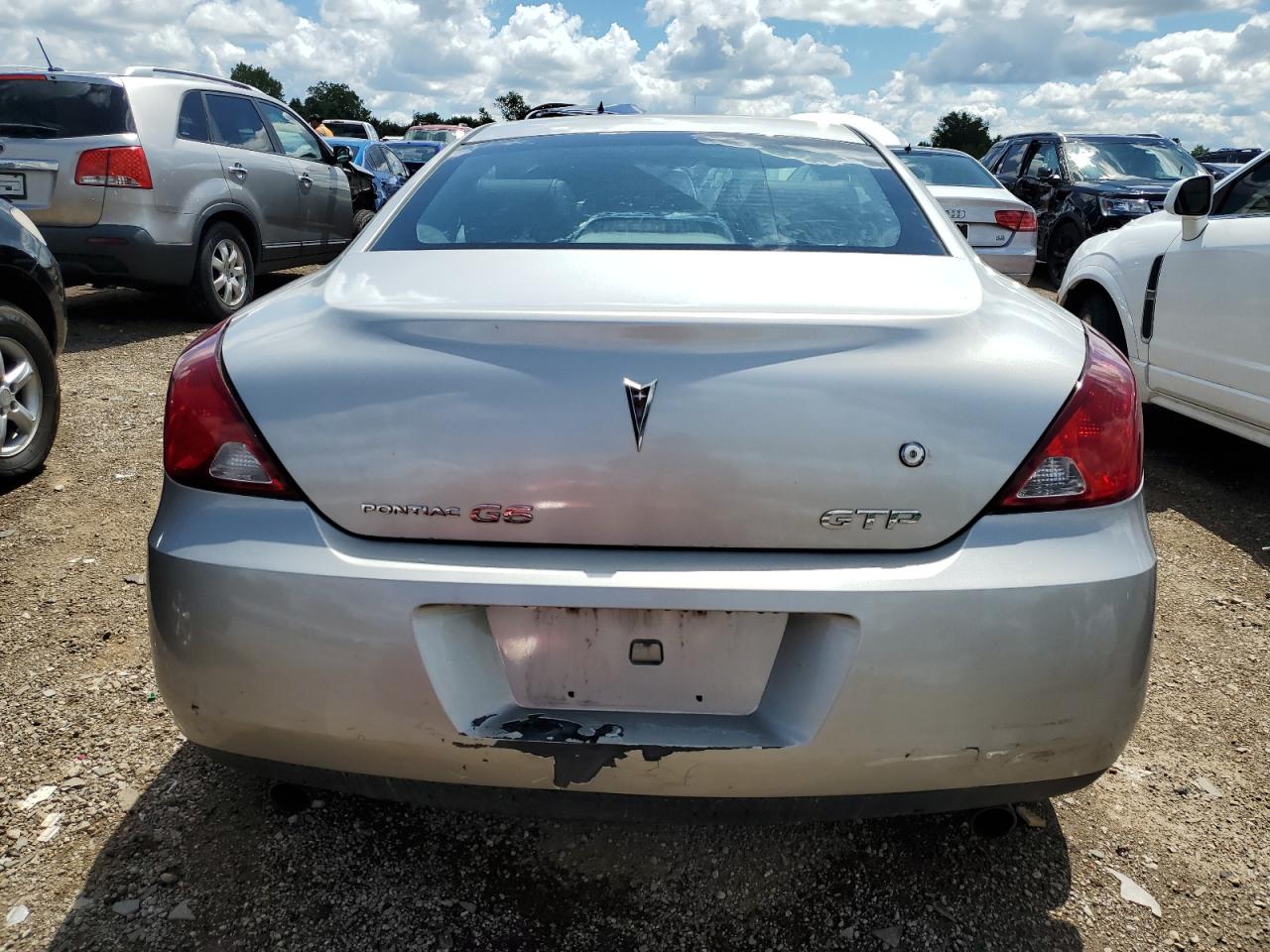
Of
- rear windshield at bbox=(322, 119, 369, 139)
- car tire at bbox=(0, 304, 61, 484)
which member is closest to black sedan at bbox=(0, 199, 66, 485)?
car tire at bbox=(0, 304, 61, 484)

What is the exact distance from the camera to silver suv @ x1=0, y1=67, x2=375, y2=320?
686 centimetres

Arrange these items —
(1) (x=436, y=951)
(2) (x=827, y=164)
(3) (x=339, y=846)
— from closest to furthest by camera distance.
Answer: (1) (x=436, y=951) < (3) (x=339, y=846) < (2) (x=827, y=164)

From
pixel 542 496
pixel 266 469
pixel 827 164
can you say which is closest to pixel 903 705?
pixel 542 496

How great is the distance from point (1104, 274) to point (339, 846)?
475cm

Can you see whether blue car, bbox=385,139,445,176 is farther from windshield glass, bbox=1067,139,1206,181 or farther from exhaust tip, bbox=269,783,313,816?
exhaust tip, bbox=269,783,313,816

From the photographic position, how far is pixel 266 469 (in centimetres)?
177

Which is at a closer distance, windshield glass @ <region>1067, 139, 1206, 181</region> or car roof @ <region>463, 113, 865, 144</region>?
car roof @ <region>463, 113, 865, 144</region>

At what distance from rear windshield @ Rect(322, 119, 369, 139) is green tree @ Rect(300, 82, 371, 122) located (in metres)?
58.9

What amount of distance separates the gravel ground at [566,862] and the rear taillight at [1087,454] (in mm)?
873

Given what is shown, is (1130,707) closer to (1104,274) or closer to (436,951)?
(436,951)

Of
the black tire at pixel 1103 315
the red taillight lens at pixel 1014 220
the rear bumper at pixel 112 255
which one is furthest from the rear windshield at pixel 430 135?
the black tire at pixel 1103 315

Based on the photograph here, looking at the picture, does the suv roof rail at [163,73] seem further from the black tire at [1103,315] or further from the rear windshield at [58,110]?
the black tire at [1103,315]

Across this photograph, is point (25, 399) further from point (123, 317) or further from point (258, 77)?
point (258, 77)

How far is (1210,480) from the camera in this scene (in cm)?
488
